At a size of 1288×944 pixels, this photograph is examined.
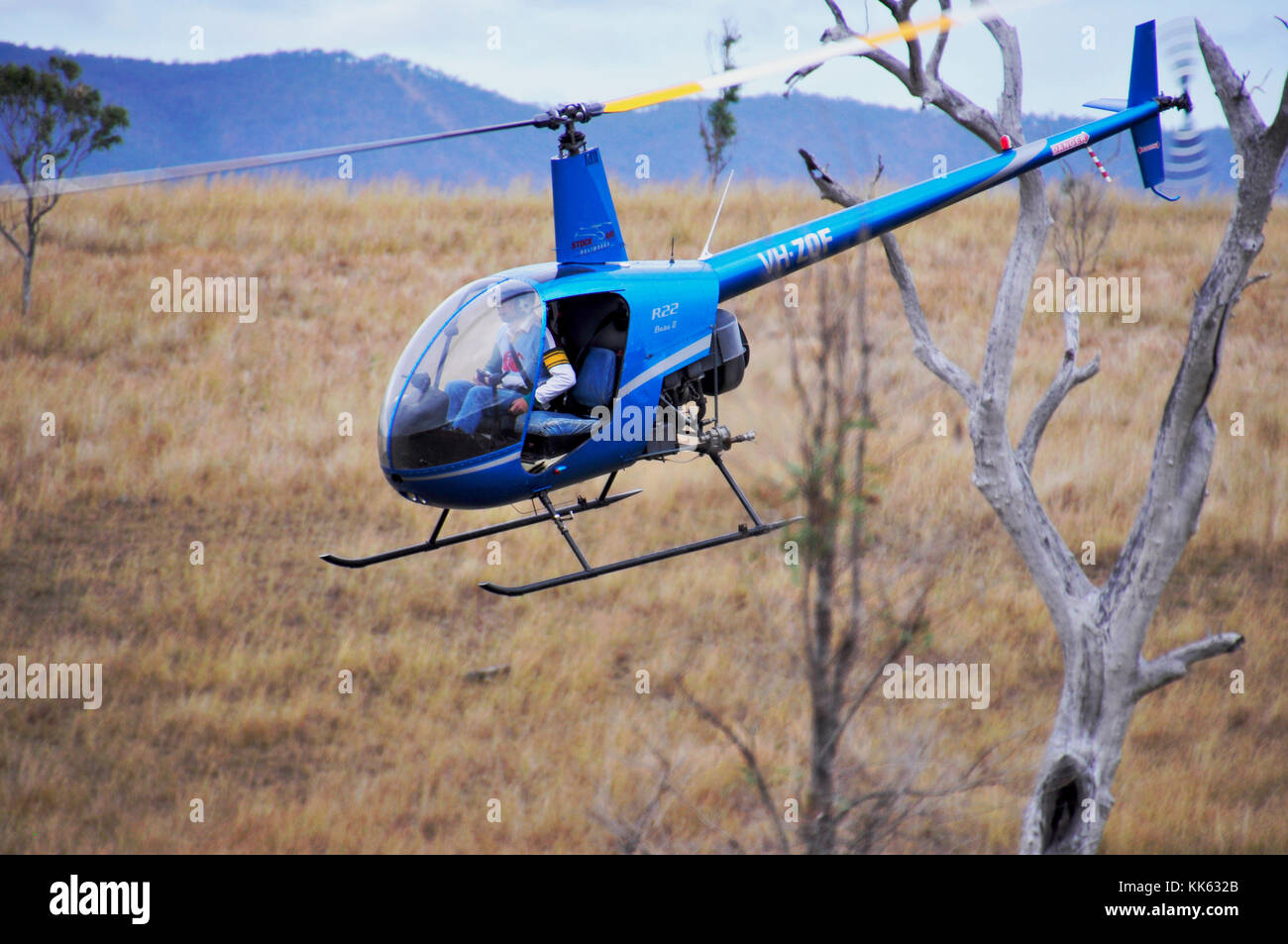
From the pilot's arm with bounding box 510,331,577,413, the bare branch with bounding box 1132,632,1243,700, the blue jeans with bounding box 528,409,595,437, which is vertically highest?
the pilot's arm with bounding box 510,331,577,413

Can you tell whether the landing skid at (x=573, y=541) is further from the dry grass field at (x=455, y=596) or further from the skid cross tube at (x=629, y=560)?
the dry grass field at (x=455, y=596)

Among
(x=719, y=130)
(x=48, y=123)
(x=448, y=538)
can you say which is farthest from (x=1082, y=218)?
(x=48, y=123)

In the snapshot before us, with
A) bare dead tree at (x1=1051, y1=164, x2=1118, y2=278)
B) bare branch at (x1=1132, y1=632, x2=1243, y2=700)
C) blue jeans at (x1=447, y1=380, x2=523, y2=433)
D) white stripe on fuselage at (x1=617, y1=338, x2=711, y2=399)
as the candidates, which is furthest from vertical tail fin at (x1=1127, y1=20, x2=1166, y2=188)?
bare dead tree at (x1=1051, y1=164, x2=1118, y2=278)

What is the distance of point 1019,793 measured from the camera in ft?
37.7

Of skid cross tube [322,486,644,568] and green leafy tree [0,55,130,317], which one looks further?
green leafy tree [0,55,130,317]

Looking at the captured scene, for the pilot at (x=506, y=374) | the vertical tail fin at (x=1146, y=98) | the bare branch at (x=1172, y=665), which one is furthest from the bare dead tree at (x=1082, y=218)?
the pilot at (x=506, y=374)

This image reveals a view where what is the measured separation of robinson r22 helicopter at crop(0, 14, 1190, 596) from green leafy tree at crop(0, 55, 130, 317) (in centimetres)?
1389

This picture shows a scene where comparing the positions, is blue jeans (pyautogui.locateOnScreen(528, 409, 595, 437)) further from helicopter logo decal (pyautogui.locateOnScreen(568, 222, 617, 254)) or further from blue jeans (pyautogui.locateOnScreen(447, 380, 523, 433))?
helicopter logo decal (pyautogui.locateOnScreen(568, 222, 617, 254))

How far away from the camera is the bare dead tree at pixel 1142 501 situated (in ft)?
27.2

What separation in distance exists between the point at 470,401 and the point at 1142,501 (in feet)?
18.1

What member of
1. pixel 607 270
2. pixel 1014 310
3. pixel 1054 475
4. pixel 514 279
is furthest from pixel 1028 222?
pixel 1054 475

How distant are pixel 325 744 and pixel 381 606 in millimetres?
2314

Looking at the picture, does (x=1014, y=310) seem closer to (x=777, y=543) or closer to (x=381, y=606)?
(x=777, y=543)

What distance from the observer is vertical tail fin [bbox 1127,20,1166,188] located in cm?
930
